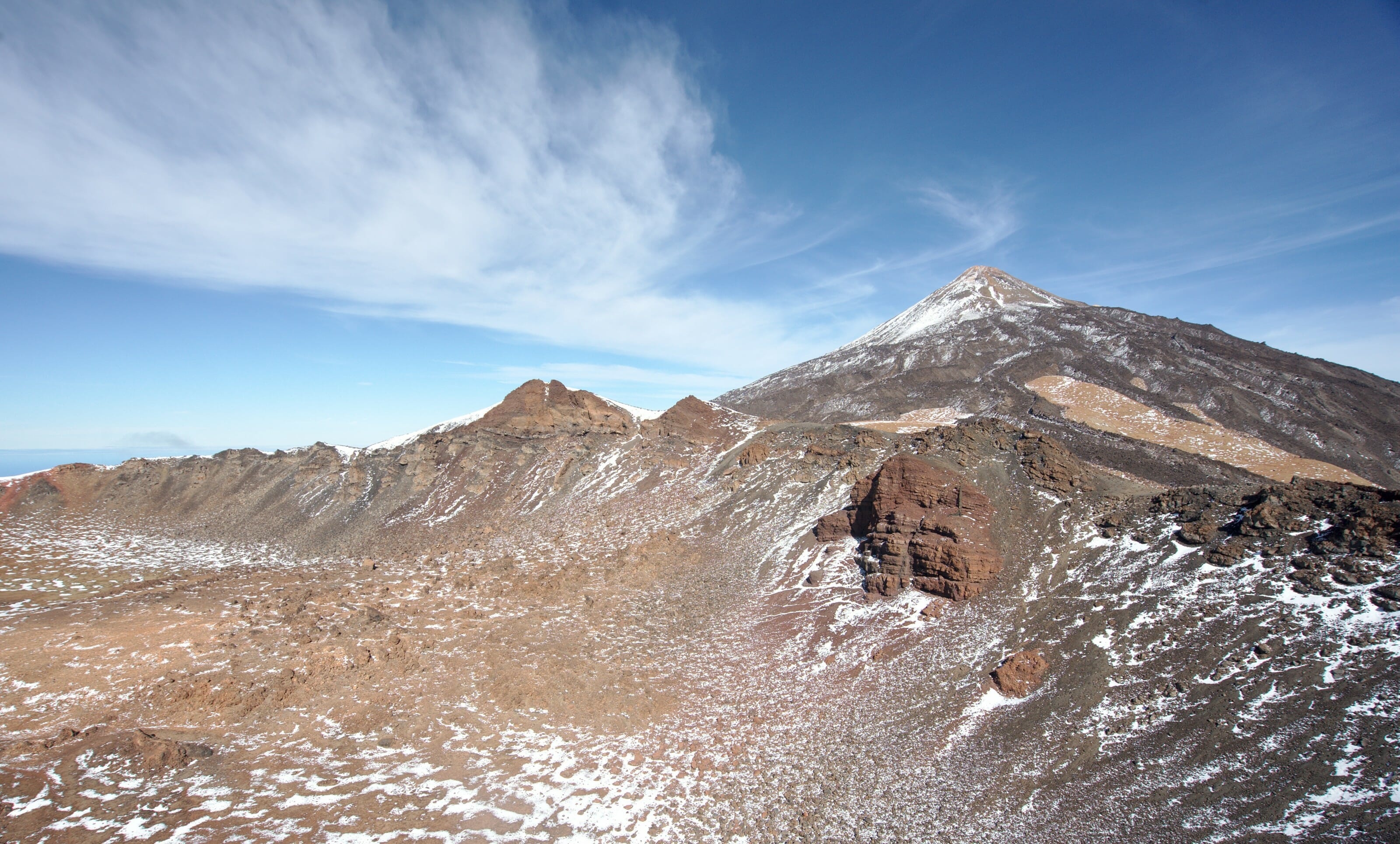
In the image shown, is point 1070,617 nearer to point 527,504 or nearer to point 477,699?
point 477,699

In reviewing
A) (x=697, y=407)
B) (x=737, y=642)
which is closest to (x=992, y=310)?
(x=697, y=407)

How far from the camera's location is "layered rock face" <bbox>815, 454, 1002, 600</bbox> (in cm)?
2072

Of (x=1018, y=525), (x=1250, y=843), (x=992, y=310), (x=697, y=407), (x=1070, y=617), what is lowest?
(x=1250, y=843)

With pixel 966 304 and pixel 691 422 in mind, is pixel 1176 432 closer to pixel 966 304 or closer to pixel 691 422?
pixel 691 422

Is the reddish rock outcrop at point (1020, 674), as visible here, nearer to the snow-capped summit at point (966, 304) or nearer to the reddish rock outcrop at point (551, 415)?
the reddish rock outcrop at point (551, 415)

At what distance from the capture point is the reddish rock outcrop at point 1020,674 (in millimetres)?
15250

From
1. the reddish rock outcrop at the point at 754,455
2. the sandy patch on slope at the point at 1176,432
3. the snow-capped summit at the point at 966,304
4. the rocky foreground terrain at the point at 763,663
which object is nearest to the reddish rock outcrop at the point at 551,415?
the rocky foreground terrain at the point at 763,663

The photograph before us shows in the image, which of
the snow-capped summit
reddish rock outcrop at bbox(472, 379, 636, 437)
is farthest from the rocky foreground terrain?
the snow-capped summit

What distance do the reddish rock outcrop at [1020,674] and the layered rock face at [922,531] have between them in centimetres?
417

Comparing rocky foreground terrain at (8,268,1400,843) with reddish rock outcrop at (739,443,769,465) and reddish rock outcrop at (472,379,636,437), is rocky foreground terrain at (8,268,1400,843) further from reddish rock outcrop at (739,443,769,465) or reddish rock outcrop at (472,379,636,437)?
reddish rock outcrop at (472,379,636,437)

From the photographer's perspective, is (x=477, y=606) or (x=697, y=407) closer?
(x=477, y=606)

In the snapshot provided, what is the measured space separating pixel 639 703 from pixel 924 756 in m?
8.22

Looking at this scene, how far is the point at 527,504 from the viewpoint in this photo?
39.8m

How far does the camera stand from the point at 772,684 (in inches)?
709
